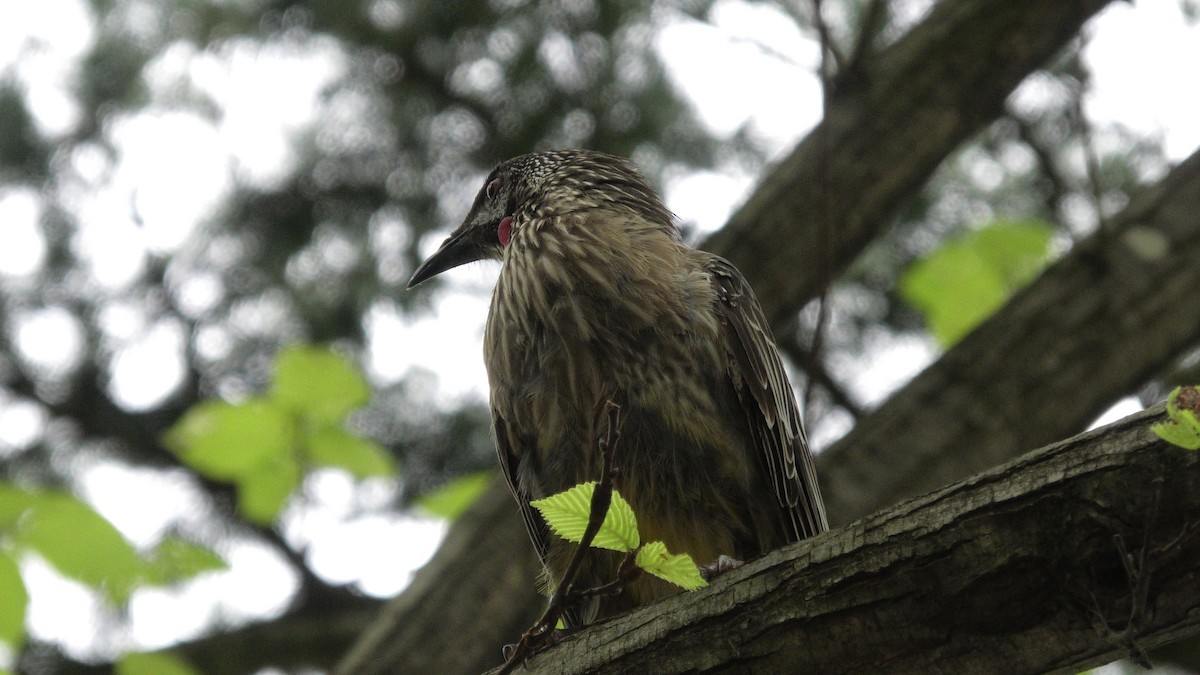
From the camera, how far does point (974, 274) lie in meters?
3.94

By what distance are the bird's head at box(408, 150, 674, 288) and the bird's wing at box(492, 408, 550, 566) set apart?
0.76 meters

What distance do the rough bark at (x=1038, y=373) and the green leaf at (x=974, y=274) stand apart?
0.23 meters

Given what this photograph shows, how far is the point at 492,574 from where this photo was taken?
3715 millimetres

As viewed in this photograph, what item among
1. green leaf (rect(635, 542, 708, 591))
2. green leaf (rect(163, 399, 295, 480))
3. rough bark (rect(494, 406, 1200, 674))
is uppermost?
green leaf (rect(163, 399, 295, 480))

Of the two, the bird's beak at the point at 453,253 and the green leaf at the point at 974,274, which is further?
the bird's beak at the point at 453,253

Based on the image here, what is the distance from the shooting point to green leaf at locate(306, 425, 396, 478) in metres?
3.64

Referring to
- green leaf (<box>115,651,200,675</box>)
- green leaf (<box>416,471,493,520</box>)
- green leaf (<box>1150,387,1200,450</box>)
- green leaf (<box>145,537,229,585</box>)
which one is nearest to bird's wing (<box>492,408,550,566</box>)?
green leaf (<box>145,537,229,585</box>)

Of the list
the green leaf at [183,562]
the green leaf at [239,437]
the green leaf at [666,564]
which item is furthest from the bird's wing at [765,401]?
the green leaf at [183,562]

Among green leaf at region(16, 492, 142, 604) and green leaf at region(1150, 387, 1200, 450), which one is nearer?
green leaf at region(1150, 387, 1200, 450)

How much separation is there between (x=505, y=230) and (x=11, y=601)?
2.00 m

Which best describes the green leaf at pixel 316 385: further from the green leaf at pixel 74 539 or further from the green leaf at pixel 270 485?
the green leaf at pixel 74 539

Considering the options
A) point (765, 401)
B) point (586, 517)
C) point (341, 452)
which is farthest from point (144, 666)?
point (586, 517)

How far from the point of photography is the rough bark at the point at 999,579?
168 centimetres

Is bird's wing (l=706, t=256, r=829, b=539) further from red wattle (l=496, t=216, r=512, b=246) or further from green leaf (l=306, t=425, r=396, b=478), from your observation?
green leaf (l=306, t=425, r=396, b=478)
